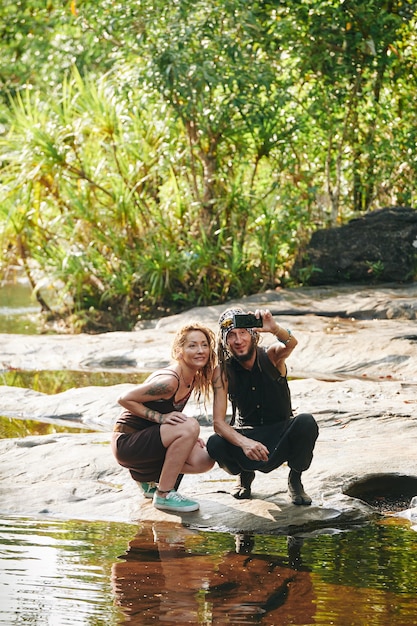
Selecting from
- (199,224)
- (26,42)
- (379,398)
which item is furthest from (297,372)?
(26,42)

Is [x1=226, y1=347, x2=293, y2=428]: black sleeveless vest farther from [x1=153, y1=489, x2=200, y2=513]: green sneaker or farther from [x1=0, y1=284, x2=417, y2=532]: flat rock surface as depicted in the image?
[x1=153, y1=489, x2=200, y2=513]: green sneaker

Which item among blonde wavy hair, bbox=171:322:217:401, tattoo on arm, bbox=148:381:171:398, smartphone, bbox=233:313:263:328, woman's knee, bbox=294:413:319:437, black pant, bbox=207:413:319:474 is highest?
smartphone, bbox=233:313:263:328

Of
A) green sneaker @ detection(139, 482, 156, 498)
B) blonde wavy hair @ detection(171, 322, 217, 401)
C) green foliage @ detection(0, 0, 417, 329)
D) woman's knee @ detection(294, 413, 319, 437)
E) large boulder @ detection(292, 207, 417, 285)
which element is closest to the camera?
woman's knee @ detection(294, 413, 319, 437)

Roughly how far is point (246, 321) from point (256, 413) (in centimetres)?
49

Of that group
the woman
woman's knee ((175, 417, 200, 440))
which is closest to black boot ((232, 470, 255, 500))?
the woman

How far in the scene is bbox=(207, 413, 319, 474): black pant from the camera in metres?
4.57

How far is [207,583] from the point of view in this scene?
3.75m

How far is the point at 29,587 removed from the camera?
11.8 ft

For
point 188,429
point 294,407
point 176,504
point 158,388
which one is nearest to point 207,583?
point 176,504

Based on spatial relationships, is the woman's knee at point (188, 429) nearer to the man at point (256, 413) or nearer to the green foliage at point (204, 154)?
the man at point (256, 413)

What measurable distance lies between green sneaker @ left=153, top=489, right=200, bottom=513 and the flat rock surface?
3cm

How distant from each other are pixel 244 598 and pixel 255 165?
Answer: 8.79 metres

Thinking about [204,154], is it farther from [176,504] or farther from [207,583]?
[207,583]

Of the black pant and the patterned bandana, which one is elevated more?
the patterned bandana
